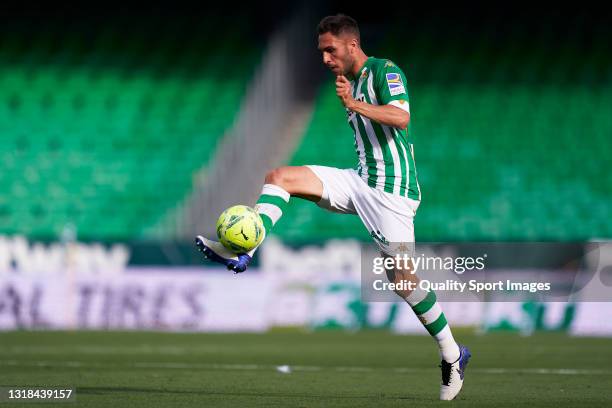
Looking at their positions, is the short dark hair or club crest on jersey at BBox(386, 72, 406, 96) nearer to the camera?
club crest on jersey at BBox(386, 72, 406, 96)

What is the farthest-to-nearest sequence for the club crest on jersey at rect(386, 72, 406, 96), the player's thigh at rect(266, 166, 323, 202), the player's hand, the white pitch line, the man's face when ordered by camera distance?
the white pitch line, the man's face, the club crest on jersey at rect(386, 72, 406, 96), the player's thigh at rect(266, 166, 323, 202), the player's hand

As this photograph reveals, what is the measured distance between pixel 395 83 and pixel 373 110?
358 mm

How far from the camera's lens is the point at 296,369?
1024 cm

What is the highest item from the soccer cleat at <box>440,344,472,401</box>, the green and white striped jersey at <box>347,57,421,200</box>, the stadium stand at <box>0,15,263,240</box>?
the stadium stand at <box>0,15,263,240</box>

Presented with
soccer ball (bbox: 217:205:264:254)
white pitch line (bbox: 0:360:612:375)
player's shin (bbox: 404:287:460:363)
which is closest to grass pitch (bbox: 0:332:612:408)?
A: white pitch line (bbox: 0:360:612:375)

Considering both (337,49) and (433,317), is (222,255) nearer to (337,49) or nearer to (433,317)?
(433,317)

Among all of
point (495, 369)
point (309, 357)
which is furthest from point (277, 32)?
point (495, 369)

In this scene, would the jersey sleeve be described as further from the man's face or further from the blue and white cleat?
the blue and white cleat

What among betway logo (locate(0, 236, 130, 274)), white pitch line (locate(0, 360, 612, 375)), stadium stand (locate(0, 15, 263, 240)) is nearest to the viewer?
white pitch line (locate(0, 360, 612, 375))

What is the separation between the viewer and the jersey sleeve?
7.59 metres

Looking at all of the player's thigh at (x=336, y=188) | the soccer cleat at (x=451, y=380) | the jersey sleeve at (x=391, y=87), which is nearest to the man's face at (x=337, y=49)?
the jersey sleeve at (x=391, y=87)

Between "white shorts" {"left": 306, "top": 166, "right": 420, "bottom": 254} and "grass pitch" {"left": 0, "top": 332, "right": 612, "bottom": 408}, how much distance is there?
1064 mm

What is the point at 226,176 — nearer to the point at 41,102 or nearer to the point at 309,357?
the point at 41,102

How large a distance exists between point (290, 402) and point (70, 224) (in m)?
13.2
